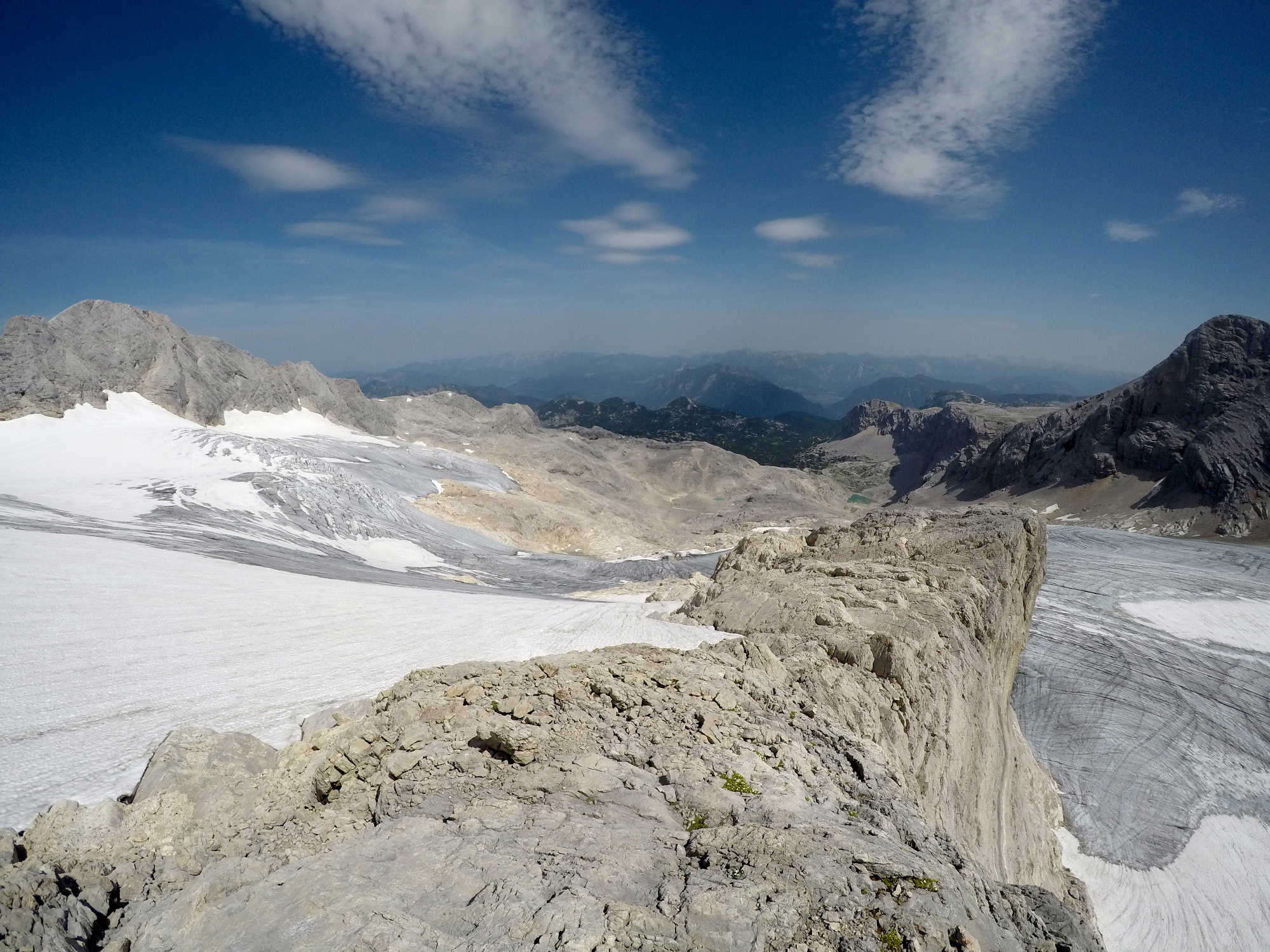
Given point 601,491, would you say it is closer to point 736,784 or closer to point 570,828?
point 736,784

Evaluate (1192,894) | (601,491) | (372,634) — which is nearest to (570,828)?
(372,634)

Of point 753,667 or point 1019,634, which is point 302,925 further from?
point 1019,634

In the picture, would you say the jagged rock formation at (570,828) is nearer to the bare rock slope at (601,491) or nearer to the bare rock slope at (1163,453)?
the bare rock slope at (601,491)

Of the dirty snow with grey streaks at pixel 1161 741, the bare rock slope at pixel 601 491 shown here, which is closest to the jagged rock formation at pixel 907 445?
the bare rock slope at pixel 601 491

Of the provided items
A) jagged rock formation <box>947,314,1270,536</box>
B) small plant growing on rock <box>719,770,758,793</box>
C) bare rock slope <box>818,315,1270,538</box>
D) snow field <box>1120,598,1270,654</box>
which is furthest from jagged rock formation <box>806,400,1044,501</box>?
small plant growing on rock <box>719,770,758,793</box>

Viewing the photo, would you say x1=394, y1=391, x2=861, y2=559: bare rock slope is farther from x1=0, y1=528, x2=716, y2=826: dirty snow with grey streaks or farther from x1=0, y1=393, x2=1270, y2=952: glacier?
x1=0, y1=528, x2=716, y2=826: dirty snow with grey streaks
